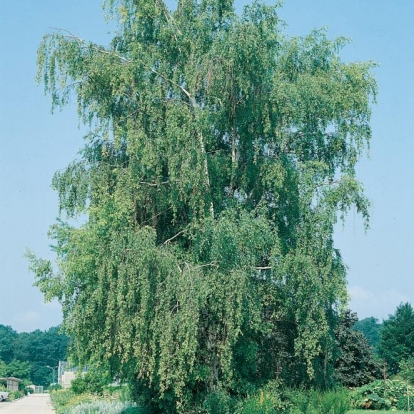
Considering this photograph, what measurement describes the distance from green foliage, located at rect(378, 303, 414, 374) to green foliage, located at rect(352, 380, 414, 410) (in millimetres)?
34301

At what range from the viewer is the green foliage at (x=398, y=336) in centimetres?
6444

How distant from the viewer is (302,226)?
84.6 ft

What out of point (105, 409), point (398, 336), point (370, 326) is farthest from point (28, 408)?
point (370, 326)

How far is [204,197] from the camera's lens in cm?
2531

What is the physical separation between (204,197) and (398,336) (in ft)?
148

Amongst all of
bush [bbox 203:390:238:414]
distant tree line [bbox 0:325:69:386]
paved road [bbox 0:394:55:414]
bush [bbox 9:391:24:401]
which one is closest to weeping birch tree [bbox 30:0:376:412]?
bush [bbox 203:390:238:414]

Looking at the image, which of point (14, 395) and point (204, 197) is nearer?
point (204, 197)

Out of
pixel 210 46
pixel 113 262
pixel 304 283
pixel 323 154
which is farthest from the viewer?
pixel 323 154

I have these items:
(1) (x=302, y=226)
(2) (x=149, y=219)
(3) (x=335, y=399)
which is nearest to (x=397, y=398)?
(3) (x=335, y=399)

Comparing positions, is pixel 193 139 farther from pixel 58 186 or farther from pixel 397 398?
pixel 397 398

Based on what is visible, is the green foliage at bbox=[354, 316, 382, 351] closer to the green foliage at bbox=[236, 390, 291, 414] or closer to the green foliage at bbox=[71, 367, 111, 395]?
the green foliage at bbox=[71, 367, 111, 395]

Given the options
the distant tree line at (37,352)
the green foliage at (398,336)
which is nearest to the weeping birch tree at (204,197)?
the green foliage at (398,336)

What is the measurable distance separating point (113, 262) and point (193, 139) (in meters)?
4.71

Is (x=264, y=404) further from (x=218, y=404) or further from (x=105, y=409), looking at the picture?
(x=105, y=409)
